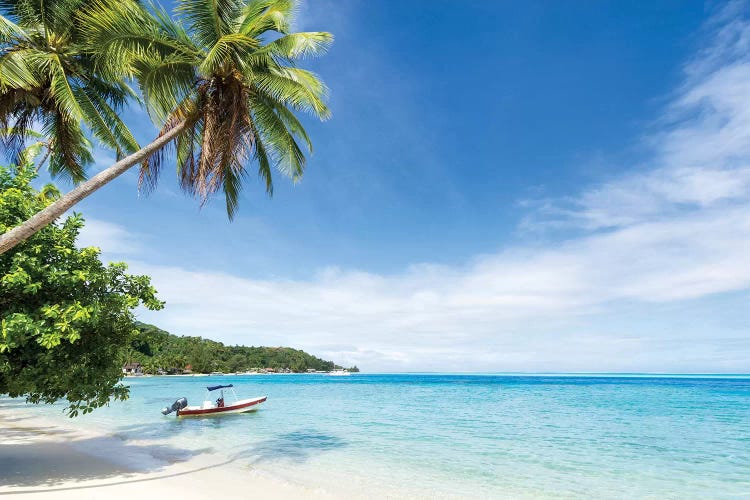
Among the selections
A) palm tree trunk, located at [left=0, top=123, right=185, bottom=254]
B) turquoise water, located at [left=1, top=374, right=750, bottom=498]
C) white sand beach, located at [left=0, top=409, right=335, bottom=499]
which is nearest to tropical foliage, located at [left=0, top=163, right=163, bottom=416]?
palm tree trunk, located at [left=0, top=123, right=185, bottom=254]

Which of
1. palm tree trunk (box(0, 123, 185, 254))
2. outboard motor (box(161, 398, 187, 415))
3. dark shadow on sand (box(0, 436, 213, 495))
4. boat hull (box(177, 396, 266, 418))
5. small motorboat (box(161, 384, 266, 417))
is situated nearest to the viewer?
palm tree trunk (box(0, 123, 185, 254))

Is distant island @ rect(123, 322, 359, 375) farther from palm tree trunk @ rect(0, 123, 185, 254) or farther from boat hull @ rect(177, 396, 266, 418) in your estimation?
palm tree trunk @ rect(0, 123, 185, 254)

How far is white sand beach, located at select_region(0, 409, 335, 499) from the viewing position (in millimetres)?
6859

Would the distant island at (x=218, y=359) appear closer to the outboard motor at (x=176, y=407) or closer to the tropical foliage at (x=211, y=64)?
the outboard motor at (x=176, y=407)

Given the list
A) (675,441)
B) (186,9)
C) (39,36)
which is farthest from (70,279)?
(675,441)

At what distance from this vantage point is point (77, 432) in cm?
1434

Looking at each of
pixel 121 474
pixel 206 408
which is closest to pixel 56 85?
pixel 121 474

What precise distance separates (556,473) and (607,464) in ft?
6.78

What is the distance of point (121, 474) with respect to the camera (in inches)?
315

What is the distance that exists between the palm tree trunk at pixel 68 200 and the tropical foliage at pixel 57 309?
1.30 ft

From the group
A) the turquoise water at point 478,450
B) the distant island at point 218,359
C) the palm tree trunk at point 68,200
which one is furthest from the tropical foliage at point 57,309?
the distant island at point 218,359

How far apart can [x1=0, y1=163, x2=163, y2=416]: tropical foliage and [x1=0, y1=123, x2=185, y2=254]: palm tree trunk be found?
40cm

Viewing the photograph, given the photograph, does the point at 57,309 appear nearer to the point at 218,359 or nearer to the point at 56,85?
the point at 56,85

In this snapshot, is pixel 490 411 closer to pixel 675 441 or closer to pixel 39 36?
pixel 675 441
